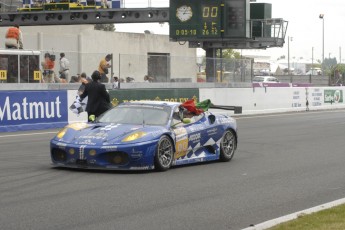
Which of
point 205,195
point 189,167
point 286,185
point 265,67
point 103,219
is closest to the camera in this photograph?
point 103,219

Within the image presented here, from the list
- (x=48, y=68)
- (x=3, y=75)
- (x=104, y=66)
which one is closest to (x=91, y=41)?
(x=104, y=66)

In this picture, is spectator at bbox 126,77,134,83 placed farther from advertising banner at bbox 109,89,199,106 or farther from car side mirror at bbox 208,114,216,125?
car side mirror at bbox 208,114,216,125

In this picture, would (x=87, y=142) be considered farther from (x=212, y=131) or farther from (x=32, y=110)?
(x=32, y=110)

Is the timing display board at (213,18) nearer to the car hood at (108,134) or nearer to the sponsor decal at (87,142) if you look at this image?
the car hood at (108,134)

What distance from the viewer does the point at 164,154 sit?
41.1 feet

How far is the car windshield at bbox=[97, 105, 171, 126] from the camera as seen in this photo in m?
12.9

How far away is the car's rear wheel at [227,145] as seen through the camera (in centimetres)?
1435

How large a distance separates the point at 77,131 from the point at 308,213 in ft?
16.6

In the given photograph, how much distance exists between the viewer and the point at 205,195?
1017cm

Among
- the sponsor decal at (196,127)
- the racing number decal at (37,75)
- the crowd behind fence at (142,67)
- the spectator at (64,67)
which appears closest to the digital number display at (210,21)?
the crowd behind fence at (142,67)

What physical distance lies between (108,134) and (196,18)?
27.2 meters

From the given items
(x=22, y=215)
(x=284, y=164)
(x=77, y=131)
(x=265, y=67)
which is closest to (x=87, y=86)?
(x=77, y=131)

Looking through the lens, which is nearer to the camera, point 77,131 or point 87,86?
point 77,131

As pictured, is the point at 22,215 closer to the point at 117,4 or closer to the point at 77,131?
the point at 77,131
